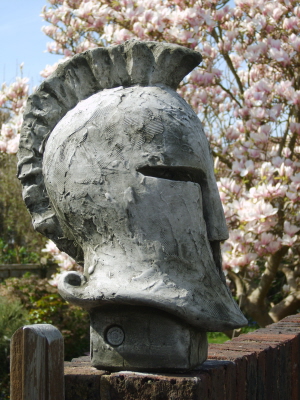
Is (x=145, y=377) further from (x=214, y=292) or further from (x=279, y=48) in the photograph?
(x=279, y=48)

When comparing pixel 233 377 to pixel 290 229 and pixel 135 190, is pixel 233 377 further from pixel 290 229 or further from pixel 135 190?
pixel 290 229

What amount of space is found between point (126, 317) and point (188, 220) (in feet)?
1.28

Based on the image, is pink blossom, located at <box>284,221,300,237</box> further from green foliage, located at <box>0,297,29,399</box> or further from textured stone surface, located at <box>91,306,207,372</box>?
green foliage, located at <box>0,297,29,399</box>

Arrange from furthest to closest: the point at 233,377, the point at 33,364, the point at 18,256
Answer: the point at 18,256 < the point at 233,377 < the point at 33,364

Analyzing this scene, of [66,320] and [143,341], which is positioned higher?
[143,341]

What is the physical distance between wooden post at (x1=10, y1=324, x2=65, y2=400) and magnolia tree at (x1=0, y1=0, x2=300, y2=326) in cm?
258

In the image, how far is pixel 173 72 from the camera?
209 centimetres

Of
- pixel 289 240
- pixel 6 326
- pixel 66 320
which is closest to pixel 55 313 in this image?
pixel 66 320

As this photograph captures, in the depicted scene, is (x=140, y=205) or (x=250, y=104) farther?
(x=250, y=104)

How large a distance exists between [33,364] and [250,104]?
3.90 metres

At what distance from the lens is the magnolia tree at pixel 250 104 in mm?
4359

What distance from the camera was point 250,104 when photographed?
507 centimetres

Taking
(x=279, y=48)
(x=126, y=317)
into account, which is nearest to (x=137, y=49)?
(x=126, y=317)

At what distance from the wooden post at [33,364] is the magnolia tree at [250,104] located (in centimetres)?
258
